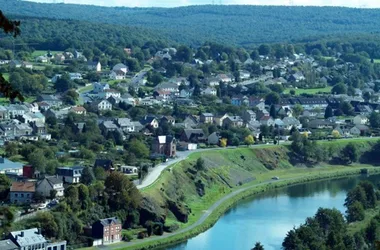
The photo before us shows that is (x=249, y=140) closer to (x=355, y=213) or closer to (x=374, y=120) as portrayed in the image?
(x=374, y=120)

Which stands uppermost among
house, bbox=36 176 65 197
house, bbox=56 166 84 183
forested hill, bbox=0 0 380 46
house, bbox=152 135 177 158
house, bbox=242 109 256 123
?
house, bbox=36 176 65 197

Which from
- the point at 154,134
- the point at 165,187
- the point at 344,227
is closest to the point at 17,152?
the point at 165,187

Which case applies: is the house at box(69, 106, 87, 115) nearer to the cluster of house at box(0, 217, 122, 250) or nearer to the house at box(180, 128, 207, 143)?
the house at box(180, 128, 207, 143)

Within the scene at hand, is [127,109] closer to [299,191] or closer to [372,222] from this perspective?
[299,191]

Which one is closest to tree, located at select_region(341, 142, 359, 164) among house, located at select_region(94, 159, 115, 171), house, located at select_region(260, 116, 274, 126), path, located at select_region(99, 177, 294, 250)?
house, located at select_region(260, 116, 274, 126)

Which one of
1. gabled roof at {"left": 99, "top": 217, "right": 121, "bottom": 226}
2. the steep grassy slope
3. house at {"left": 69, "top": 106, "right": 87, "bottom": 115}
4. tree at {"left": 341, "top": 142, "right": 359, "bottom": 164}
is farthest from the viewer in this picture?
house at {"left": 69, "top": 106, "right": 87, "bottom": 115}

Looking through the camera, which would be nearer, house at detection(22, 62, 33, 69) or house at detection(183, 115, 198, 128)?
house at detection(183, 115, 198, 128)

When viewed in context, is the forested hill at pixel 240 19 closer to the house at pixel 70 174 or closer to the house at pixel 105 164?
the house at pixel 105 164
